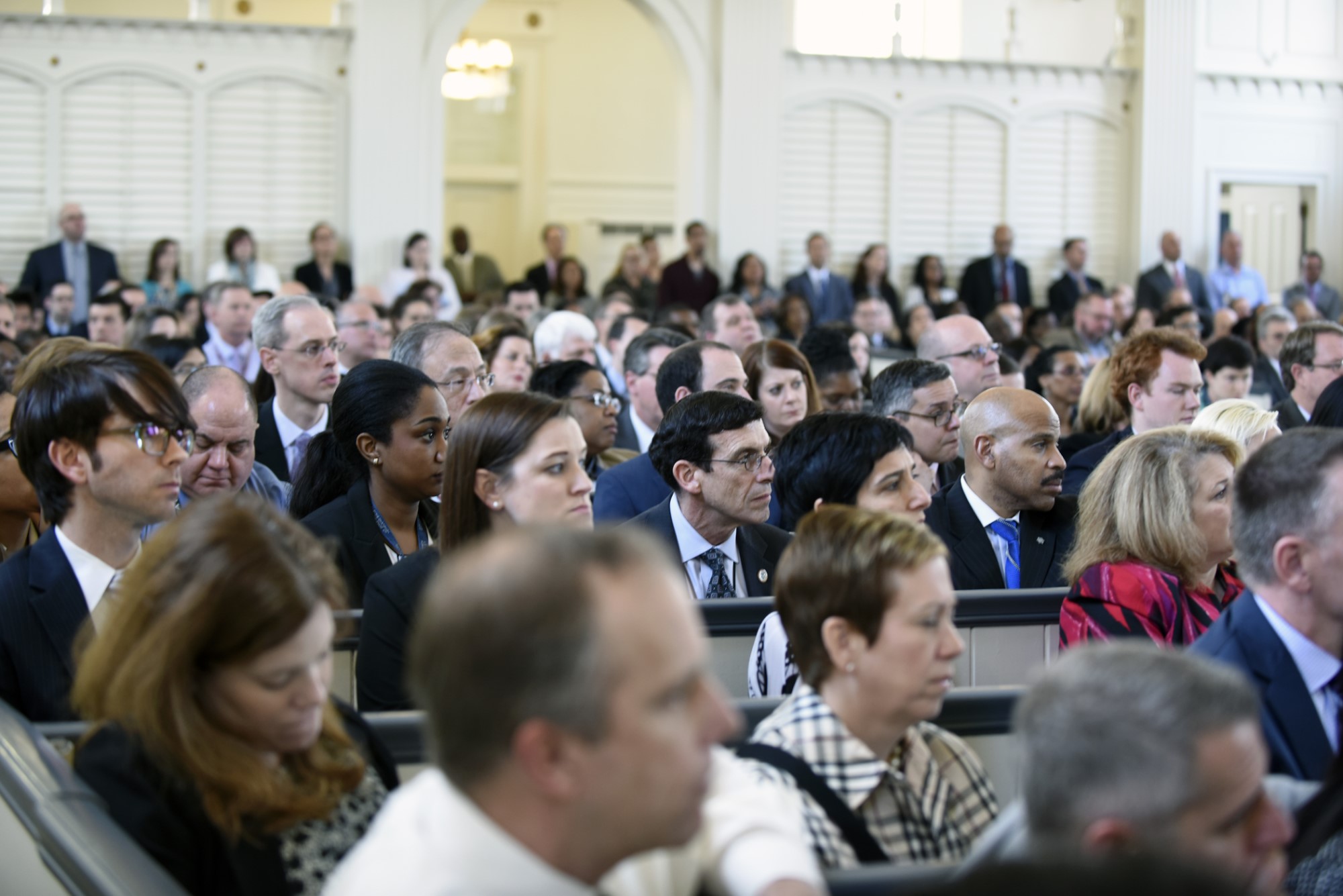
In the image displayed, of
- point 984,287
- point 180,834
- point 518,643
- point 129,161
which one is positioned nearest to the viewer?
point 518,643

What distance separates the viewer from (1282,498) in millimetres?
2496

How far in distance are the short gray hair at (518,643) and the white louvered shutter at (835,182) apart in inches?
503

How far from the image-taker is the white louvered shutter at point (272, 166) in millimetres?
12742

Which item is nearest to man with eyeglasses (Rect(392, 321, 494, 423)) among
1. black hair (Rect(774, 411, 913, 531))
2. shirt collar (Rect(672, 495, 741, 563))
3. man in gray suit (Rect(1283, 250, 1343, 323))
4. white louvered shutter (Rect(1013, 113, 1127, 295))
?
shirt collar (Rect(672, 495, 741, 563))

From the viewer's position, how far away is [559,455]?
3.15 metres

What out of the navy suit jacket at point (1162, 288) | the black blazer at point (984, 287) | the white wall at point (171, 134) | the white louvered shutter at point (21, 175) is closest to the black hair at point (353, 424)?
the white wall at point (171, 134)

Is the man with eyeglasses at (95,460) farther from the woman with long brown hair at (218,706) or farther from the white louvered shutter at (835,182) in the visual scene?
the white louvered shutter at (835,182)

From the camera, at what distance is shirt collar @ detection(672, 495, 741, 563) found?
3.96 meters

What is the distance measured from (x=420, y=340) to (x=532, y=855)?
4.12 metres

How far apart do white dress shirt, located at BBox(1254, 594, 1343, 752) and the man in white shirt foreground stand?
55.7 inches

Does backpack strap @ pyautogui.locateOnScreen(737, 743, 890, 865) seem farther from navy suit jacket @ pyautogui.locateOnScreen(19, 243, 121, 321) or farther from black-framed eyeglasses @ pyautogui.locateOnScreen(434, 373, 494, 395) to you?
navy suit jacket @ pyautogui.locateOnScreen(19, 243, 121, 321)

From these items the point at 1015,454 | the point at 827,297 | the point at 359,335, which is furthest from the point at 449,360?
the point at 827,297

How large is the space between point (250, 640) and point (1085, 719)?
105 centimetres

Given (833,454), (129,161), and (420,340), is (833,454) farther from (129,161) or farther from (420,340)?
(129,161)
